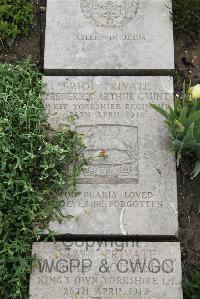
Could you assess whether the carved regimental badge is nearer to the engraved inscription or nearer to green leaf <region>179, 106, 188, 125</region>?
the engraved inscription

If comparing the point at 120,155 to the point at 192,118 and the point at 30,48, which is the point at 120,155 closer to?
the point at 192,118

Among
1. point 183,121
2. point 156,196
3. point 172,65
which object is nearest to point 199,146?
point 183,121

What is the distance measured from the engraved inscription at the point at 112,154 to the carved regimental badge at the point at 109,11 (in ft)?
3.19

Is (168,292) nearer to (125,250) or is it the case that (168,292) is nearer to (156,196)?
(125,250)

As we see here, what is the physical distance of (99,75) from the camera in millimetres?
4301

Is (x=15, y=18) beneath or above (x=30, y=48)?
above

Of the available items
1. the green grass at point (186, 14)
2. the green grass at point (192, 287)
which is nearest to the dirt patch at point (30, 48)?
the green grass at point (186, 14)

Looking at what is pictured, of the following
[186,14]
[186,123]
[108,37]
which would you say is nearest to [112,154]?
[186,123]

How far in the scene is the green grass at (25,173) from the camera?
367 cm

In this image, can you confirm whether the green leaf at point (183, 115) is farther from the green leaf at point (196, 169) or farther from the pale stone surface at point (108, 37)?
the pale stone surface at point (108, 37)

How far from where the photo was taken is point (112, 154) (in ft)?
12.9

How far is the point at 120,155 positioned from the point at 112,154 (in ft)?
0.20

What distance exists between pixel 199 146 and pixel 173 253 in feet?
2.66

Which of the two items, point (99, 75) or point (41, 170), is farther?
point (99, 75)
